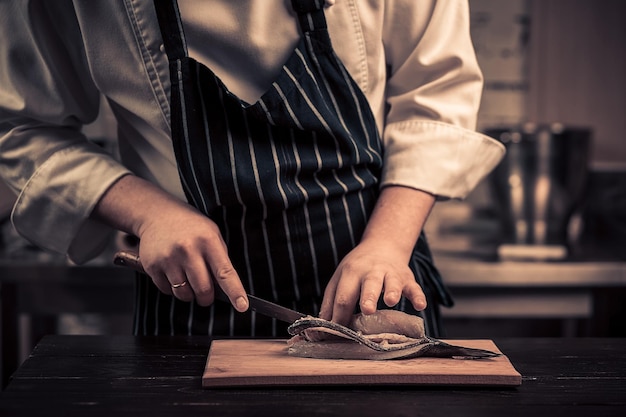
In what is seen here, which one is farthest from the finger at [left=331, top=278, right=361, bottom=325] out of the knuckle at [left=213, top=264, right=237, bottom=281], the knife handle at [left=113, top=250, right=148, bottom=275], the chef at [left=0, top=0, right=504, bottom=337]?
the knife handle at [left=113, top=250, right=148, bottom=275]

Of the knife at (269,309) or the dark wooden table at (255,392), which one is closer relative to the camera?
the dark wooden table at (255,392)

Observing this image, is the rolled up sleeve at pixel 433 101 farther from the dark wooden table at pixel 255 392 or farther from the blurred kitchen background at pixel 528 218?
the blurred kitchen background at pixel 528 218

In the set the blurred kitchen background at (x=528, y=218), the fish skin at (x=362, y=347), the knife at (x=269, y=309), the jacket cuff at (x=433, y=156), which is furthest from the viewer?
the blurred kitchen background at (x=528, y=218)

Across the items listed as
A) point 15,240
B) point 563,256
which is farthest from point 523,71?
point 15,240

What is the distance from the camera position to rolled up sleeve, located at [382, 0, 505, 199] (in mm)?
1112

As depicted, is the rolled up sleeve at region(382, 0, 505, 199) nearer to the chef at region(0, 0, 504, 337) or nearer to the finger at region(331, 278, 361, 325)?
the chef at region(0, 0, 504, 337)

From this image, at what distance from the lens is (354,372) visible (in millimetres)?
808

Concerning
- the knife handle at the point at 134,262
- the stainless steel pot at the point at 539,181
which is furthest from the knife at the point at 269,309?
the stainless steel pot at the point at 539,181

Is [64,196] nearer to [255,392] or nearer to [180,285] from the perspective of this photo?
[180,285]

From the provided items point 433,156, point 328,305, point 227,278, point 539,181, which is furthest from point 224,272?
point 539,181

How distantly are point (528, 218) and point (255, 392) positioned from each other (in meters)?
1.62

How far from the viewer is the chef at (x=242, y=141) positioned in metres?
1.02

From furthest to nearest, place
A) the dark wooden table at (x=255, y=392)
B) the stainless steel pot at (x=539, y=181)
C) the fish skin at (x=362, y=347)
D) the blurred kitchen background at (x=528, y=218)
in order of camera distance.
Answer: the stainless steel pot at (x=539, y=181)
the blurred kitchen background at (x=528, y=218)
the fish skin at (x=362, y=347)
the dark wooden table at (x=255, y=392)

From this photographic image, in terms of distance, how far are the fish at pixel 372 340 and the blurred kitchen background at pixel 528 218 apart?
771 mm
